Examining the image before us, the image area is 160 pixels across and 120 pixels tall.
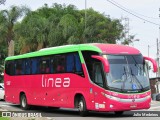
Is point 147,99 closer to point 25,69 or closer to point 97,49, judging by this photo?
point 97,49

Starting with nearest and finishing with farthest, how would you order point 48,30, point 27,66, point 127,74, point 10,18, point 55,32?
point 127,74
point 27,66
point 55,32
point 48,30
point 10,18

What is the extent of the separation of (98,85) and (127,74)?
4.36 feet

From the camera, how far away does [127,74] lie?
18281mm

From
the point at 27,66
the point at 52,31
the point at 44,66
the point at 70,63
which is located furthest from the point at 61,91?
the point at 52,31

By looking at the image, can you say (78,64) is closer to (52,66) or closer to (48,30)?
(52,66)

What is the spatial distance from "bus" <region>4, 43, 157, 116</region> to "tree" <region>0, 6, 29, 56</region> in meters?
32.0

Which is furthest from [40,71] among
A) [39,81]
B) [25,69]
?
[25,69]

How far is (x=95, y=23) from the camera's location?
54.8 meters

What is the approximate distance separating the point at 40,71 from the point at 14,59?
4077 mm

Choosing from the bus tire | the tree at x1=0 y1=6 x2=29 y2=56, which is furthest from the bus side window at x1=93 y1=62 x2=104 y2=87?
the tree at x1=0 y1=6 x2=29 y2=56

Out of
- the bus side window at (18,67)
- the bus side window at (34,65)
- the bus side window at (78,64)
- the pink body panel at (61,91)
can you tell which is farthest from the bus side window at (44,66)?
the bus side window at (18,67)

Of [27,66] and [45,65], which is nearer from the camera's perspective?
[45,65]

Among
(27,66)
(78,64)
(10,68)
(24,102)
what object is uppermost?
(78,64)

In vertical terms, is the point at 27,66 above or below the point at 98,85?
above
